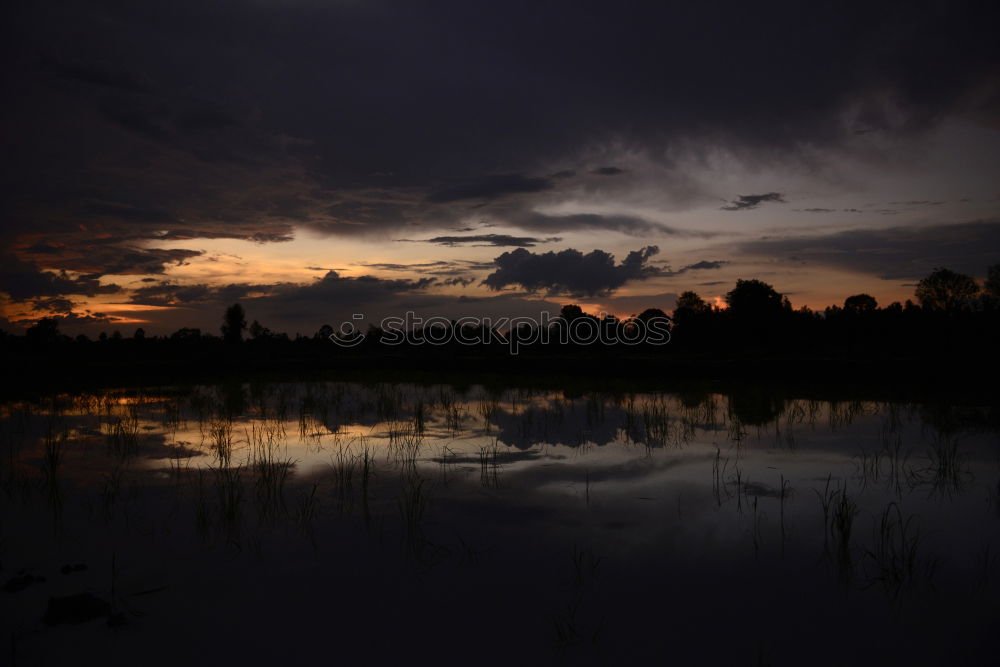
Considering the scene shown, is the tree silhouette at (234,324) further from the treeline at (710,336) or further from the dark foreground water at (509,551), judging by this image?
the dark foreground water at (509,551)

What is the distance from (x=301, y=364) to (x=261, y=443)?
26233 mm

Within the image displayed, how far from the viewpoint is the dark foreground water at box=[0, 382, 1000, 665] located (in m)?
3.70

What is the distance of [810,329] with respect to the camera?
40906 millimetres

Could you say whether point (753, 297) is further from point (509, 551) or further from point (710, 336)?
point (509, 551)

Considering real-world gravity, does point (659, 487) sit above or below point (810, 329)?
below

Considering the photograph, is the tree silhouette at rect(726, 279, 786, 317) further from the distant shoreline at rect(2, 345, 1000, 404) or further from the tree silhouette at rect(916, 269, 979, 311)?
the distant shoreline at rect(2, 345, 1000, 404)

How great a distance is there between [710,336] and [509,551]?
42585 millimetres

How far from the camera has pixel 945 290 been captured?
62.7 meters

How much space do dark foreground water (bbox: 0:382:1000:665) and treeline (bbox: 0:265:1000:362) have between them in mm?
23962

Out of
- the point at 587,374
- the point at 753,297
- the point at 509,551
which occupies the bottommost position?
the point at 509,551

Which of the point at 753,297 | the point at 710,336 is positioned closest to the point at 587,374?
the point at 710,336

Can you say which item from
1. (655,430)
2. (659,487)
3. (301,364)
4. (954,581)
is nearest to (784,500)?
(659,487)

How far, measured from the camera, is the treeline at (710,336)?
32.3 metres

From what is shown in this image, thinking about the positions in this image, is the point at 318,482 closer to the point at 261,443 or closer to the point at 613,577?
the point at 261,443
